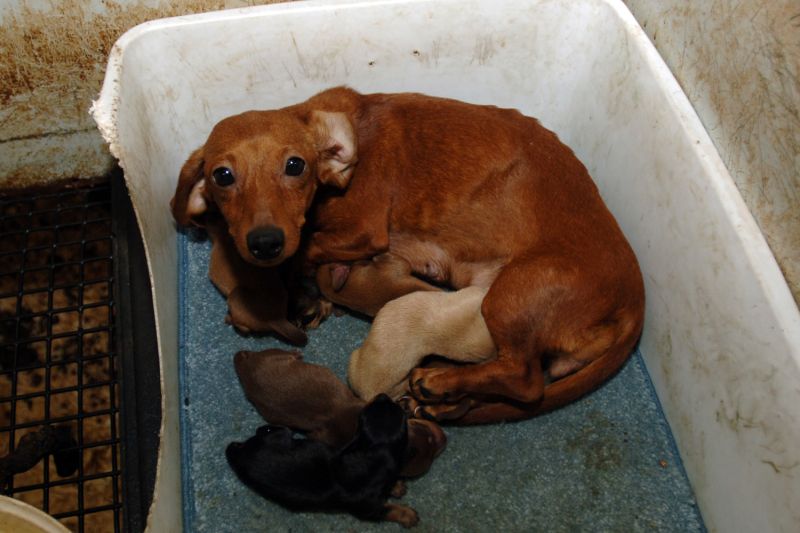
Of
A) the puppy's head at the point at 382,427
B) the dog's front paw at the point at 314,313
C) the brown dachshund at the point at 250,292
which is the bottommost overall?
the dog's front paw at the point at 314,313

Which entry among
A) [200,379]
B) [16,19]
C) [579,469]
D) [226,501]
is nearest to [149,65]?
[16,19]

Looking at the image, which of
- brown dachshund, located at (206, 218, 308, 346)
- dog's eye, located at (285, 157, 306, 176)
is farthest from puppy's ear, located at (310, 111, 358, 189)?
brown dachshund, located at (206, 218, 308, 346)

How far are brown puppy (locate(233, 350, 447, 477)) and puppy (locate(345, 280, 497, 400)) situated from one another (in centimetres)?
11

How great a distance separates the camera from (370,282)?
254cm

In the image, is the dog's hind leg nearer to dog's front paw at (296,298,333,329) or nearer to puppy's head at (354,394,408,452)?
puppy's head at (354,394,408,452)

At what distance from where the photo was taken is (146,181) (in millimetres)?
2523

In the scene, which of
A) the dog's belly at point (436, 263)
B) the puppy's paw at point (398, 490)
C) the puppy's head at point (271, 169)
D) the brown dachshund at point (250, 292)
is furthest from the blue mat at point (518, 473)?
the puppy's head at point (271, 169)

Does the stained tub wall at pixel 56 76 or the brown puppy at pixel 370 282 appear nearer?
the brown puppy at pixel 370 282

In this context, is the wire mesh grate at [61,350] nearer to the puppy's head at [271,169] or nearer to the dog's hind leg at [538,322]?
the puppy's head at [271,169]

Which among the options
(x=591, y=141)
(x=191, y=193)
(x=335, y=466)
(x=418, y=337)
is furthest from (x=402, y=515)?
(x=591, y=141)

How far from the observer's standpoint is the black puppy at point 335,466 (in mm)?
2074

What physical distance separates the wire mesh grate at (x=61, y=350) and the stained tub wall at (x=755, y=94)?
225cm

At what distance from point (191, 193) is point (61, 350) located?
1.06 m

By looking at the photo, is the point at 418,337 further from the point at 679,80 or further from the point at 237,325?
the point at 679,80
